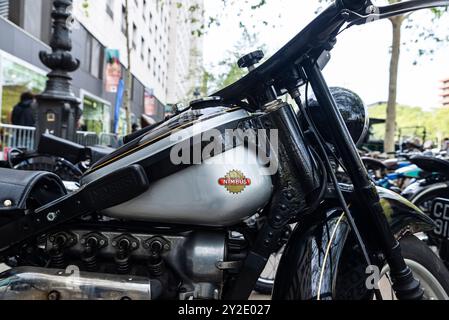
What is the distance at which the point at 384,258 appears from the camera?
63.9 inches

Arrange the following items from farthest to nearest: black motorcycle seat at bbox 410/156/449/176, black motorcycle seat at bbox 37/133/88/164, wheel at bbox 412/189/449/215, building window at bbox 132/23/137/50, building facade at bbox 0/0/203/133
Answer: building window at bbox 132/23/137/50 → building facade at bbox 0/0/203/133 → black motorcycle seat at bbox 37/133/88/164 → wheel at bbox 412/189/449/215 → black motorcycle seat at bbox 410/156/449/176

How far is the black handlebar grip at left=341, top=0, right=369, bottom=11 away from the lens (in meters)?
1.43

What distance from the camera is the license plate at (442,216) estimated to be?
287cm

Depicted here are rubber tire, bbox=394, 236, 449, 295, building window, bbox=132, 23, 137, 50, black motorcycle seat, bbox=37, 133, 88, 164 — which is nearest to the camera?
rubber tire, bbox=394, 236, 449, 295

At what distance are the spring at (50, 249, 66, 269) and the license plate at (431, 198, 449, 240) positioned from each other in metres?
2.41

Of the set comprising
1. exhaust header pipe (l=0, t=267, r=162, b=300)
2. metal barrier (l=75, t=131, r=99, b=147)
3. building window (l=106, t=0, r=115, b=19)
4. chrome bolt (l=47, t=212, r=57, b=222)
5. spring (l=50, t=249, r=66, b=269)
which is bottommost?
exhaust header pipe (l=0, t=267, r=162, b=300)

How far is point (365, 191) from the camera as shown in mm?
1598

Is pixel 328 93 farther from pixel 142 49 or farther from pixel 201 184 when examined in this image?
pixel 142 49

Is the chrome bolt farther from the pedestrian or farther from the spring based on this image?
the pedestrian

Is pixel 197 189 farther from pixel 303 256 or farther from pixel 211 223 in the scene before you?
pixel 303 256

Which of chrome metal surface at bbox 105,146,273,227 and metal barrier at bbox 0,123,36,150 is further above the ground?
metal barrier at bbox 0,123,36,150

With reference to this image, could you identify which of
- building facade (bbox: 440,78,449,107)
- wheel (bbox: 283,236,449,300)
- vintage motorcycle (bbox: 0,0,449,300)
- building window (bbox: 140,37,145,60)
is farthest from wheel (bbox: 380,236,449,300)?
building window (bbox: 140,37,145,60)

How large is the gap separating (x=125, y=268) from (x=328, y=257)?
0.77m

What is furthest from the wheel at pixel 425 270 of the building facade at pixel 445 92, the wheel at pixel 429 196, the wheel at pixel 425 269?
the wheel at pixel 429 196
